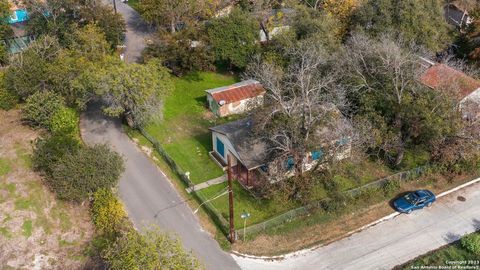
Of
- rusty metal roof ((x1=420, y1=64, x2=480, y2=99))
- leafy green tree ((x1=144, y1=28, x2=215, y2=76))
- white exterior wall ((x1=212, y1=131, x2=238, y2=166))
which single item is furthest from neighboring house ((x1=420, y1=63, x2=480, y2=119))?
leafy green tree ((x1=144, y1=28, x2=215, y2=76))

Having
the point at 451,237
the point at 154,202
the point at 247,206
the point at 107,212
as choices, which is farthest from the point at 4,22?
the point at 451,237

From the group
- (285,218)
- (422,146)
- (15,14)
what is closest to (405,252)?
(285,218)

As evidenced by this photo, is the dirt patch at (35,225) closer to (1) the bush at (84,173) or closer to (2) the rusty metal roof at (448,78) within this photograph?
(1) the bush at (84,173)

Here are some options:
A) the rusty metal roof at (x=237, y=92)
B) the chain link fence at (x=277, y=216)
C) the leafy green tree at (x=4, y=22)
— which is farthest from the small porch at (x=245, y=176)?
the leafy green tree at (x=4, y=22)

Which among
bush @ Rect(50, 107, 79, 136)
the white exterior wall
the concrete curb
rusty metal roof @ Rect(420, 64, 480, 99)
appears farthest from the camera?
rusty metal roof @ Rect(420, 64, 480, 99)

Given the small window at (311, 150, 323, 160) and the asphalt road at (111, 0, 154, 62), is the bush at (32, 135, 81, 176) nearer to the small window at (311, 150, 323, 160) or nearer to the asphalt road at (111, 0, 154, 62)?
the small window at (311, 150, 323, 160)

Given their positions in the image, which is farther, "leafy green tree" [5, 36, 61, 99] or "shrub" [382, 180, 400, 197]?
"leafy green tree" [5, 36, 61, 99]

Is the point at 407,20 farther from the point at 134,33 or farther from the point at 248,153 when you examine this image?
the point at 134,33
